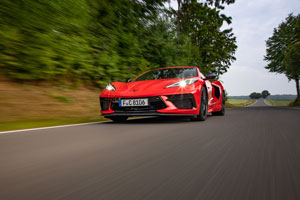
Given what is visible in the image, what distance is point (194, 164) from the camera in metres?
2.08

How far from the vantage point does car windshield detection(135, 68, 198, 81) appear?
5.99 meters

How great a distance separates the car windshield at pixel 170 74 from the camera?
5990 mm

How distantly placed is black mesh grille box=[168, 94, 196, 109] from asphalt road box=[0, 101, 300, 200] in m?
1.72

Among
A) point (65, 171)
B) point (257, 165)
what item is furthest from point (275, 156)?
point (65, 171)

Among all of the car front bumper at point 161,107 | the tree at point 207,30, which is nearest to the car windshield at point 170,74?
the car front bumper at point 161,107

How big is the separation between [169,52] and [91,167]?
31.9 feet

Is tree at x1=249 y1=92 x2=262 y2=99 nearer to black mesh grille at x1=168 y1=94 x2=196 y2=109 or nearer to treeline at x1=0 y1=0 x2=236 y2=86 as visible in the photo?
treeline at x1=0 y1=0 x2=236 y2=86

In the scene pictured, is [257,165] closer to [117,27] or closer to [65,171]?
[65,171]

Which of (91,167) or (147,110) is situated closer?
(91,167)

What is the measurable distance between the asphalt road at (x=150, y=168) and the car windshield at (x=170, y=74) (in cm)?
287

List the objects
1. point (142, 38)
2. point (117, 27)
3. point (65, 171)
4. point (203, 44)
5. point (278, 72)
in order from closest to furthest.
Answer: point (65, 171)
point (117, 27)
point (142, 38)
point (203, 44)
point (278, 72)

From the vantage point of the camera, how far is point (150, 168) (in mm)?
1951

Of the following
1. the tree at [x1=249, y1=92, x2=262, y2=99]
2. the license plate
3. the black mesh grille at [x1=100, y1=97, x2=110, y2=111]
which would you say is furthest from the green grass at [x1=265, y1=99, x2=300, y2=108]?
the tree at [x1=249, y1=92, x2=262, y2=99]

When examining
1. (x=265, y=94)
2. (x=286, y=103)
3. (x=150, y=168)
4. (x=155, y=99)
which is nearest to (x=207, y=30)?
(x=155, y=99)
